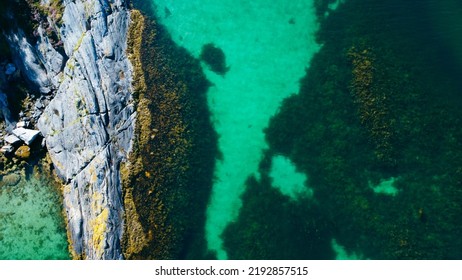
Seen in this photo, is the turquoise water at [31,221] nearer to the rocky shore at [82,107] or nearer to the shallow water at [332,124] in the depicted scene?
the rocky shore at [82,107]

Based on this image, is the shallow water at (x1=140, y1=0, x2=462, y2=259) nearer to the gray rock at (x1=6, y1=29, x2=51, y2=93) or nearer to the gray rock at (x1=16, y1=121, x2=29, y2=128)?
the gray rock at (x1=6, y1=29, x2=51, y2=93)

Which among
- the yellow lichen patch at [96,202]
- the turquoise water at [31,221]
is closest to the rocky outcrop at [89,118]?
the yellow lichen patch at [96,202]

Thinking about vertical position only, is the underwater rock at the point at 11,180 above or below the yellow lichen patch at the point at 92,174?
above

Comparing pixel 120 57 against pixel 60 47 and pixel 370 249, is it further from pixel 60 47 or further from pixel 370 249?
pixel 370 249

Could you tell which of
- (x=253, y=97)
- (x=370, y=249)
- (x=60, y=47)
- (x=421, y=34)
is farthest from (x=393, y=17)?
(x=60, y=47)

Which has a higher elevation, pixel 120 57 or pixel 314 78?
pixel 120 57

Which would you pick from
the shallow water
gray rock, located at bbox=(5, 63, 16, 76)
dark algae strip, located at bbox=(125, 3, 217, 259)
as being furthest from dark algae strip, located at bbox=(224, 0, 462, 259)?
gray rock, located at bbox=(5, 63, 16, 76)

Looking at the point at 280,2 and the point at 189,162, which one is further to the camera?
the point at 280,2

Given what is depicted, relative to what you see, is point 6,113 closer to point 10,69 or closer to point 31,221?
point 10,69
